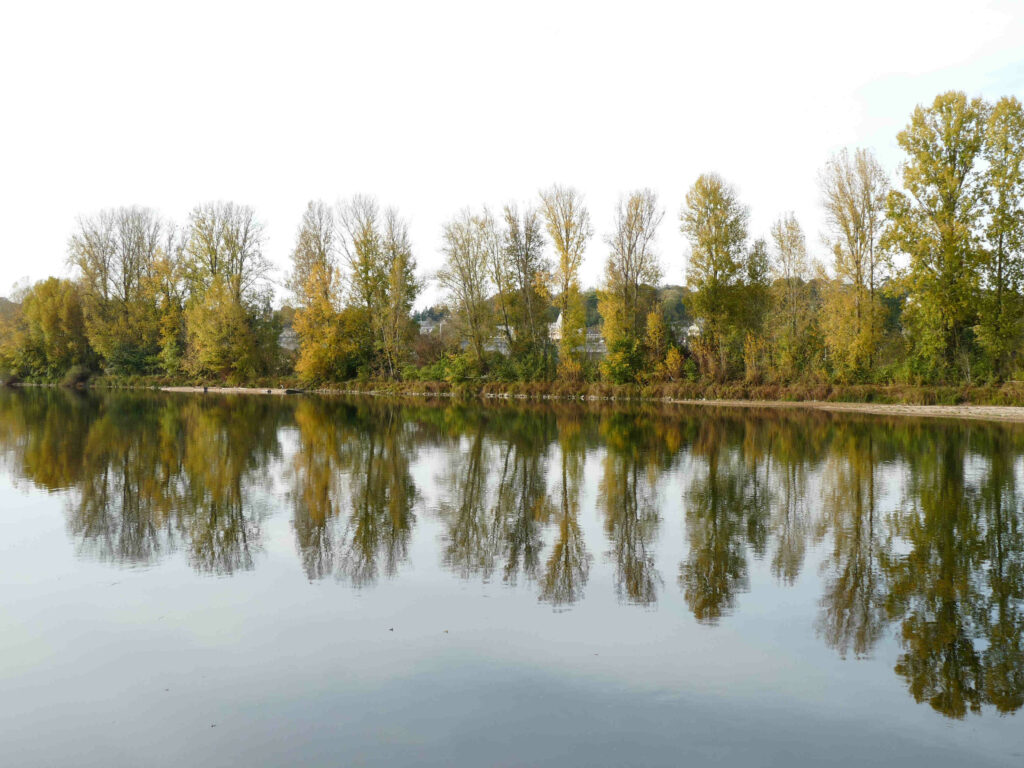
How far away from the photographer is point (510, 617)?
6.71 meters

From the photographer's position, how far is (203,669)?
18.7 ft

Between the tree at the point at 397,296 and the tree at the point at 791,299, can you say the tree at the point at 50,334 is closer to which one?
the tree at the point at 397,296

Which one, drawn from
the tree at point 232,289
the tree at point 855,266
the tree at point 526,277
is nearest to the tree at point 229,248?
the tree at point 232,289

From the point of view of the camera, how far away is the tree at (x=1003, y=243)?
98.8 ft

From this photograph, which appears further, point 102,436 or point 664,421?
point 664,421

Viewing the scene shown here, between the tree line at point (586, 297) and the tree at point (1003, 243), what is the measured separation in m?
0.07

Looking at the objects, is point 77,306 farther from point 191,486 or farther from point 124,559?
point 124,559

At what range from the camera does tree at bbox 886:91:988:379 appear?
30781 millimetres

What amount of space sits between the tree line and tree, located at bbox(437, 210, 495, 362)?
119 millimetres

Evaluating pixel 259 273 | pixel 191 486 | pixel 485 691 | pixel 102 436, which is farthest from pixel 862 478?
pixel 259 273

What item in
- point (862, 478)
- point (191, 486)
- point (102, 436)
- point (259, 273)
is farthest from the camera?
point (259, 273)

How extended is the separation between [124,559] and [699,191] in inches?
1395

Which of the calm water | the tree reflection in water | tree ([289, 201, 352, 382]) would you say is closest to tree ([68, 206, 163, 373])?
tree ([289, 201, 352, 382])

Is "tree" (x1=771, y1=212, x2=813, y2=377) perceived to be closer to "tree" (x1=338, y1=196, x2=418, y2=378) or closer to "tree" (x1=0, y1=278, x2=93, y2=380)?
"tree" (x1=338, y1=196, x2=418, y2=378)
